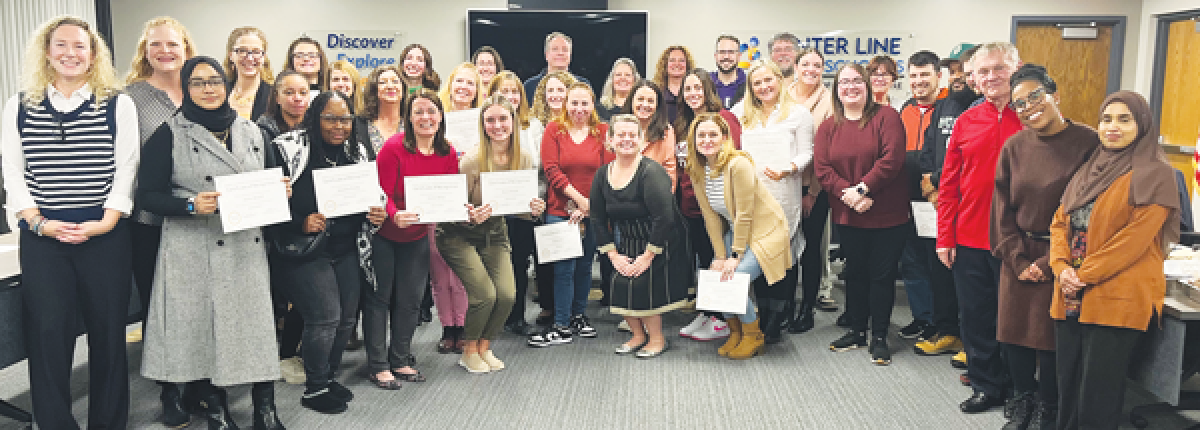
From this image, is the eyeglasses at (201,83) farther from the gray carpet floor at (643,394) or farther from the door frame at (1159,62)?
the door frame at (1159,62)

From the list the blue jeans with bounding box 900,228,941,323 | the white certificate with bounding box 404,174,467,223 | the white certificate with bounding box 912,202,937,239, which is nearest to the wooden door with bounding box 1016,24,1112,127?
the blue jeans with bounding box 900,228,941,323

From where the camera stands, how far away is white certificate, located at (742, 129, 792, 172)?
395 cm

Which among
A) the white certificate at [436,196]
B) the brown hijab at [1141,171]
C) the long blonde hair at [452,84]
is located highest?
the long blonde hair at [452,84]

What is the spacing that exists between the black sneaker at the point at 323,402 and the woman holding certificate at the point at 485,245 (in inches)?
27.7

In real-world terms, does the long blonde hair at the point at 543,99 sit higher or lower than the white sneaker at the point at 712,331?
higher

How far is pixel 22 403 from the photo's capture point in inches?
132

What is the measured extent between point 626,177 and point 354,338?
171cm

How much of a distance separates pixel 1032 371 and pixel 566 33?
5.45m

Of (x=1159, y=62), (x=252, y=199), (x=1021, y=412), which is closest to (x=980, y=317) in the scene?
(x=1021, y=412)

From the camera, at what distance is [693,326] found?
4.37 meters

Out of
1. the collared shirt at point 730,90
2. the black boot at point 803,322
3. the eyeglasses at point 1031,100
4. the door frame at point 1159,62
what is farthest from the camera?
the door frame at point 1159,62

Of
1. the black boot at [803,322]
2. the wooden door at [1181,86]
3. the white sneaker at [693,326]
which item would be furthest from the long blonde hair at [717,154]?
the wooden door at [1181,86]

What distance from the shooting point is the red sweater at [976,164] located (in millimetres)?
3104

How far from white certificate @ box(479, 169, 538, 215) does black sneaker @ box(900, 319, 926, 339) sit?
2272mm
